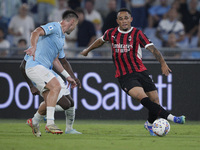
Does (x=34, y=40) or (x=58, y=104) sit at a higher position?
(x=34, y=40)

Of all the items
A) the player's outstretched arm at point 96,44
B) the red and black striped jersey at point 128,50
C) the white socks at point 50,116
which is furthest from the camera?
the player's outstretched arm at point 96,44

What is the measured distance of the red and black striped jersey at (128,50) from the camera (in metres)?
8.41


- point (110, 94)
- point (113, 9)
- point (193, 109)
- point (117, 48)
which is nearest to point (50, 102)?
point (117, 48)

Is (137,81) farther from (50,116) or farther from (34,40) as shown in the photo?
(34,40)

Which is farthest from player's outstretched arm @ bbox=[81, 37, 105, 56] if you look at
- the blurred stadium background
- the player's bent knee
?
the blurred stadium background

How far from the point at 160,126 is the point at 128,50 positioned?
150cm

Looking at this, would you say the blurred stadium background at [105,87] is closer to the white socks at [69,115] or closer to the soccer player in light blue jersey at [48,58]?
the white socks at [69,115]

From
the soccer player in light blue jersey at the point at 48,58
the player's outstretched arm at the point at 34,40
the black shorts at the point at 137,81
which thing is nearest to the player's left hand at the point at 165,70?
the black shorts at the point at 137,81

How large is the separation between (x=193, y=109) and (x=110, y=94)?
6.91 feet

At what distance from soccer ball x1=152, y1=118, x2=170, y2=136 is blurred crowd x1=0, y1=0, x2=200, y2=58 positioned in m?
5.78

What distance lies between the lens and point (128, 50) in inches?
333

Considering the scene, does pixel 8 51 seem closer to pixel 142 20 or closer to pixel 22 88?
pixel 22 88

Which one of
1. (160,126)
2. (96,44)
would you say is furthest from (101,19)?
(160,126)

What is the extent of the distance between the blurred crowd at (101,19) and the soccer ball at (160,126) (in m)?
5.78
